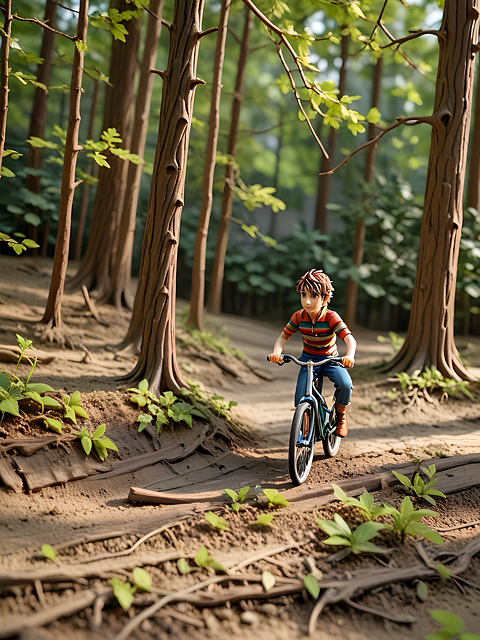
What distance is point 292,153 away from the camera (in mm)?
21641

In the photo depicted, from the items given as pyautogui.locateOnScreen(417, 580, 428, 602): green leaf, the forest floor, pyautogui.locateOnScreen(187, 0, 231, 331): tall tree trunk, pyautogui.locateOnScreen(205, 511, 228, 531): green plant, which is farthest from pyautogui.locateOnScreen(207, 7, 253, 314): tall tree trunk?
pyautogui.locateOnScreen(417, 580, 428, 602): green leaf

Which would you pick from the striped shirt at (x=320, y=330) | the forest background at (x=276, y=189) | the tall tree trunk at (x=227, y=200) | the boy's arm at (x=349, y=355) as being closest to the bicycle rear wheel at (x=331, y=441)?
the striped shirt at (x=320, y=330)

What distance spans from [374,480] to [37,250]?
9.48m

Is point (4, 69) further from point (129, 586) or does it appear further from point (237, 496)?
point (129, 586)

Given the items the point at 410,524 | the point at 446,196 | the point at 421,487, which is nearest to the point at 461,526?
the point at 421,487

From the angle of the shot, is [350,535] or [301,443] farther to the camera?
[301,443]

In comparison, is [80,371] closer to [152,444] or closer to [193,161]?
[152,444]

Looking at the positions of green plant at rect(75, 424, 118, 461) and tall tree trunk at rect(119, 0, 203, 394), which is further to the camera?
tall tree trunk at rect(119, 0, 203, 394)

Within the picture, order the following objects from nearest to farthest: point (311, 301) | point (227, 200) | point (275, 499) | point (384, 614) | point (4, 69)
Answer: point (384, 614)
point (275, 499)
point (311, 301)
point (4, 69)
point (227, 200)

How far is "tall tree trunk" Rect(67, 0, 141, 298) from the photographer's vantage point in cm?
841

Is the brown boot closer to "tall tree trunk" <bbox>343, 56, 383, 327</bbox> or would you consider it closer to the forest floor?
Result: the forest floor

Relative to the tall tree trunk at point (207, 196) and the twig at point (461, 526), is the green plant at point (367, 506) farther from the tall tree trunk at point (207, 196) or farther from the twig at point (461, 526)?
the tall tree trunk at point (207, 196)

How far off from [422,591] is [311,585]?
658mm

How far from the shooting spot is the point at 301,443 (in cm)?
364
